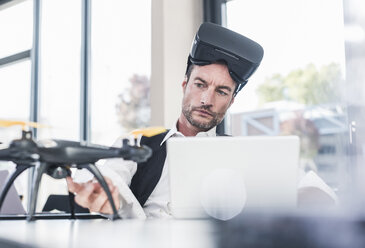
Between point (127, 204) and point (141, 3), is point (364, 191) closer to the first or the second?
point (127, 204)

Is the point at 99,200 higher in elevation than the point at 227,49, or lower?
lower

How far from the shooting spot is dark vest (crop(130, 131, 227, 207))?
64.6 inches

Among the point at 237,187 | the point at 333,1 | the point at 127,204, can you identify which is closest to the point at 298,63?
the point at 333,1

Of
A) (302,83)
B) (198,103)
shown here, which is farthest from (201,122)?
(302,83)

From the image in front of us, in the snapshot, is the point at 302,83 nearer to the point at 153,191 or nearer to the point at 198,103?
the point at 198,103

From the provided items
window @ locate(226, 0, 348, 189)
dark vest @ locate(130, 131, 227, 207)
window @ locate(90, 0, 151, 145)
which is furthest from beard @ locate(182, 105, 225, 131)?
window @ locate(90, 0, 151, 145)

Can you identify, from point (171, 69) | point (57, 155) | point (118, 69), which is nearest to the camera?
Answer: point (57, 155)

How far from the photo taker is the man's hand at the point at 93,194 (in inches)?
40.3

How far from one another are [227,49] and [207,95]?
0.85 ft

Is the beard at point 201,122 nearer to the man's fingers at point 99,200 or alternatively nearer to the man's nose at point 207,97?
the man's nose at point 207,97

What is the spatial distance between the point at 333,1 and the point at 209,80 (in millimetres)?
1221

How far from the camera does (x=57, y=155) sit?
801mm

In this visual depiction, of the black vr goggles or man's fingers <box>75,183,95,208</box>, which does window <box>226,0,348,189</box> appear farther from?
man's fingers <box>75,183,95,208</box>

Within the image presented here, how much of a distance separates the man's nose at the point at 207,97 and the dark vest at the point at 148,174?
29cm
